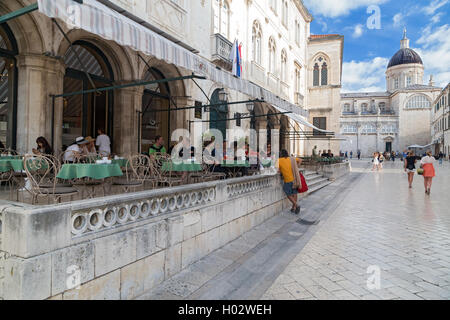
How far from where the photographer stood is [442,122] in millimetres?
54719

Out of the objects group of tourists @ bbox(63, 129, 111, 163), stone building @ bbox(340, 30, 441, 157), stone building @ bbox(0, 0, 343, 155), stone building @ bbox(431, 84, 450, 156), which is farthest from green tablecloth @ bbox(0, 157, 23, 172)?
stone building @ bbox(340, 30, 441, 157)

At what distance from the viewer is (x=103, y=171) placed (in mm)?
4582

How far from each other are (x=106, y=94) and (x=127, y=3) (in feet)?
9.12

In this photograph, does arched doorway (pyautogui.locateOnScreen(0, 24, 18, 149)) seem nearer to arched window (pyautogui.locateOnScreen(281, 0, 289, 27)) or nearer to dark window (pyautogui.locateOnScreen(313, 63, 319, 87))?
arched window (pyautogui.locateOnScreen(281, 0, 289, 27))

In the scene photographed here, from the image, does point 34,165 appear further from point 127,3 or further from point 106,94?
point 127,3

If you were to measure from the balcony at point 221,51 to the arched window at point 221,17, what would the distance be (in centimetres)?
66

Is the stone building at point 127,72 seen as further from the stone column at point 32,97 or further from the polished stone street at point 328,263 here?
the polished stone street at point 328,263

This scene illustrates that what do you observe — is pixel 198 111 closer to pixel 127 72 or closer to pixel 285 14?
pixel 127 72

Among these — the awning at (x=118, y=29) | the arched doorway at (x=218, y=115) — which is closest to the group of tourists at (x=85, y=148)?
the awning at (x=118, y=29)

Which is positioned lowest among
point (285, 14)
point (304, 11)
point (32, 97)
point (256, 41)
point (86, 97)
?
point (32, 97)

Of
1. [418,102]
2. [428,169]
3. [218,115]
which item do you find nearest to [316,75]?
[218,115]

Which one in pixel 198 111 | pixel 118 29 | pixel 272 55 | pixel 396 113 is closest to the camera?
pixel 118 29

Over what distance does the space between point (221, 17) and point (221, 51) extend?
6.78ft
